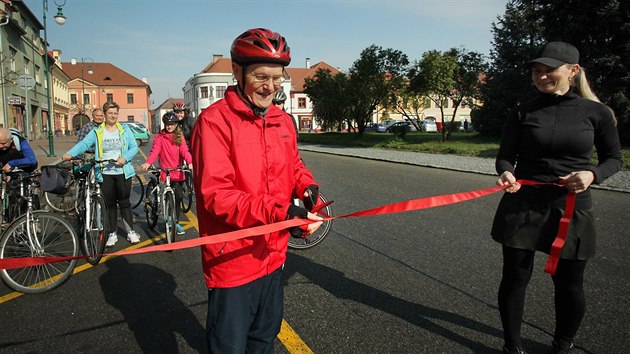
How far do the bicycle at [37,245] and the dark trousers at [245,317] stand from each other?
10.1ft

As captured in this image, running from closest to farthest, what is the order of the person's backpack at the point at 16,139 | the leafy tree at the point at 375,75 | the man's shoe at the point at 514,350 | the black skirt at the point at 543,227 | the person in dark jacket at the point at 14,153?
the black skirt at the point at 543,227, the man's shoe at the point at 514,350, the person in dark jacket at the point at 14,153, the person's backpack at the point at 16,139, the leafy tree at the point at 375,75

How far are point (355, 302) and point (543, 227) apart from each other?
5.86 feet

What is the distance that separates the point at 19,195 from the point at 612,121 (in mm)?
6851

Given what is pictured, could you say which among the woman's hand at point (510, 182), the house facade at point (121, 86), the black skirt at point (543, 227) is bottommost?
the black skirt at point (543, 227)

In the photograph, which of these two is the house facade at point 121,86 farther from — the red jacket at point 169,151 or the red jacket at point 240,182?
the red jacket at point 240,182

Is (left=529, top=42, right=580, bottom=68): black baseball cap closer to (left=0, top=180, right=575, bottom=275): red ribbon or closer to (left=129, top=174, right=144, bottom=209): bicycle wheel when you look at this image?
(left=0, top=180, right=575, bottom=275): red ribbon

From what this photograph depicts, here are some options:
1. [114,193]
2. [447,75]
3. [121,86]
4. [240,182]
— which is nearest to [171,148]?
[114,193]

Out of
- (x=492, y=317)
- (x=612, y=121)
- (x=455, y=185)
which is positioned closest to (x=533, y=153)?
(x=612, y=121)

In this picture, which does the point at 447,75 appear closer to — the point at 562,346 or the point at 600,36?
the point at 600,36

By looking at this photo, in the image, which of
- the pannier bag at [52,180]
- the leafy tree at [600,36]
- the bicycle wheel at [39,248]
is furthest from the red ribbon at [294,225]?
the leafy tree at [600,36]

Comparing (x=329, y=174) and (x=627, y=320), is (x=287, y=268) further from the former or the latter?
(x=329, y=174)

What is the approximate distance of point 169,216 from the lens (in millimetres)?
6098

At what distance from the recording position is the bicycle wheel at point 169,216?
233 inches

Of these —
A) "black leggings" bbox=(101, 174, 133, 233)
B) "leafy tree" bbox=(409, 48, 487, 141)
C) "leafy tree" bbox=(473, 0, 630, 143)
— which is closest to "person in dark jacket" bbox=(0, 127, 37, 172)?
"black leggings" bbox=(101, 174, 133, 233)
